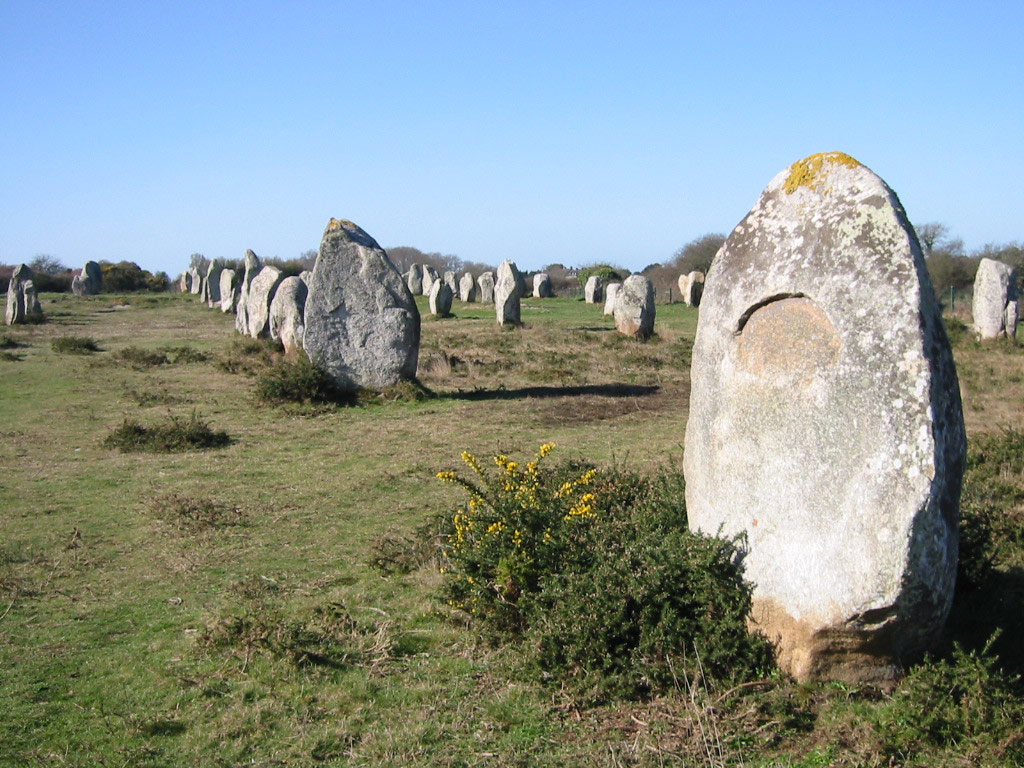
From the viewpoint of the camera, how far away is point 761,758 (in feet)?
13.5

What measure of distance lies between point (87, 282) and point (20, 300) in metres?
20.5

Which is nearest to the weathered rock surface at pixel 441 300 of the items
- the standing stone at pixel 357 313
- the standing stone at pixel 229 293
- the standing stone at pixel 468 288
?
the standing stone at pixel 229 293

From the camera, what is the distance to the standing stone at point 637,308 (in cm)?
2433

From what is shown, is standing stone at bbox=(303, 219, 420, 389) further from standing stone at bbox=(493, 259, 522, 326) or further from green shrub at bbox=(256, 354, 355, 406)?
standing stone at bbox=(493, 259, 522, 326)

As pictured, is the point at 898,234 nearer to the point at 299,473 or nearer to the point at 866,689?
the point at 866,689

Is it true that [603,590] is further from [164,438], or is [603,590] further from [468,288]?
[468,288]

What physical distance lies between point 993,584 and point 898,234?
2.35 meters

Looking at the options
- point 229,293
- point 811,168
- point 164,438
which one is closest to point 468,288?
point 229,293

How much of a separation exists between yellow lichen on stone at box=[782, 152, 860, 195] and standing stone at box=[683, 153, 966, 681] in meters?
0.01

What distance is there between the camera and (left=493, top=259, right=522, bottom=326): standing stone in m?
27.5

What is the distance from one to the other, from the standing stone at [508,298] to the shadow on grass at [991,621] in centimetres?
2216

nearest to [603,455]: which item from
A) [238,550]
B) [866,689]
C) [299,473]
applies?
[299,473]

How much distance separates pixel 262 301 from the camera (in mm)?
24188

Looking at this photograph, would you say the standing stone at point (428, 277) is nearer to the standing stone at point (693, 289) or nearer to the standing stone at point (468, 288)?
the standing stone at point (468, 288)
